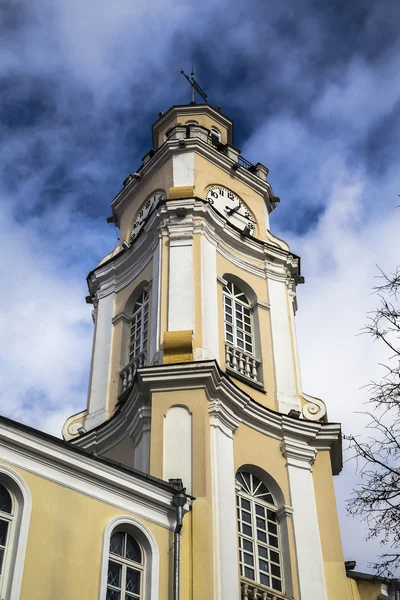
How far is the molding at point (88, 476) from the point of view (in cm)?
1516

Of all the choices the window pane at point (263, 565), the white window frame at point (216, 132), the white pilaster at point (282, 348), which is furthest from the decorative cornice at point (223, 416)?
the white window frame at point (216, 132)

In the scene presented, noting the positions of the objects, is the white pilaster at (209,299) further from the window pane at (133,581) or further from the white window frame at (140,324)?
the window pane at (133,581)

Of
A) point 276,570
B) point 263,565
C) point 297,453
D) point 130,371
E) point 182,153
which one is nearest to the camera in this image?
point 263,565

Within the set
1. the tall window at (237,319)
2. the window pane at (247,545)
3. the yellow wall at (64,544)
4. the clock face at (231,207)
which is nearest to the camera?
the yellow wall at (64,544)

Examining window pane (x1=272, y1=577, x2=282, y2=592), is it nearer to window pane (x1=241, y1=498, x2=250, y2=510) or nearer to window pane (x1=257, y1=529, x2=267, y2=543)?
window pane (x1=257, y1=529, x2=267, y2=543)

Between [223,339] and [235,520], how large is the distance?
5.40m

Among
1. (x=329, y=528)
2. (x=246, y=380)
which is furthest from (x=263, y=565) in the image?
(x=246, y=380)

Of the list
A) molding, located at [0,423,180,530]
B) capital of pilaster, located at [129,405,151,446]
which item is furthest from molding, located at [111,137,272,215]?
molding, located at [0,423,180,530]

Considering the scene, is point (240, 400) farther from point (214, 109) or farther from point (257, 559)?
point (214, 109)

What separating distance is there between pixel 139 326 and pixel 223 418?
509cm

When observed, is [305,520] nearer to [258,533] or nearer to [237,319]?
[258,533]

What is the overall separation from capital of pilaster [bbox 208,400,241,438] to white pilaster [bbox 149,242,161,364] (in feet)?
7.04

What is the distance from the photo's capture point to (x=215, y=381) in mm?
19766

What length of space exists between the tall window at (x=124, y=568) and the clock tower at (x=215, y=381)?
2.79ft
